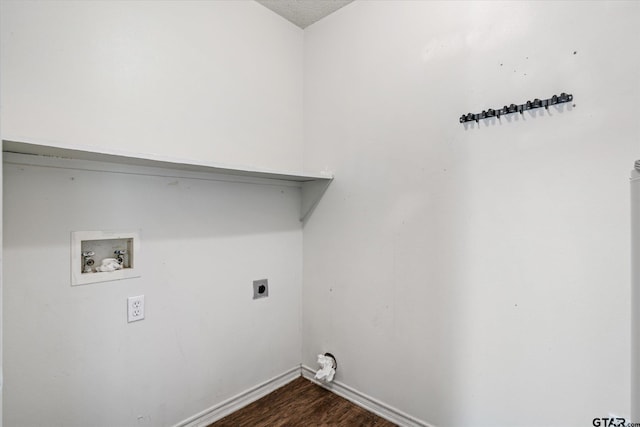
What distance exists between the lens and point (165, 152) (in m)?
1.54

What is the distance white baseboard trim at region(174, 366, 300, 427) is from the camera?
166 centimetres

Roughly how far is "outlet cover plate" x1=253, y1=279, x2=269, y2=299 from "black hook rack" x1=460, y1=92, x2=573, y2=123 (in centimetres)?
140

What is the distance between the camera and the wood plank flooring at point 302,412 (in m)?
1.69

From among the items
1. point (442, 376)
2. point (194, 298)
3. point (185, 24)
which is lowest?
point (442, 376)

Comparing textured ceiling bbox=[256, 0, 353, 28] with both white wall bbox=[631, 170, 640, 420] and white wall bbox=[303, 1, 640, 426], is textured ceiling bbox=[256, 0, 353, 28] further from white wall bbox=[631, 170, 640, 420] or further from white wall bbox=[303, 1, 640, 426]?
white wall bbox=[631, 170, 640, 420]

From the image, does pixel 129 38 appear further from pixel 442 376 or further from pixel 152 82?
pixel 442 376

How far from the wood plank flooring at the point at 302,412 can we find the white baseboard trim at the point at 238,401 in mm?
27

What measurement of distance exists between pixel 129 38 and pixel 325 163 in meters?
1.16

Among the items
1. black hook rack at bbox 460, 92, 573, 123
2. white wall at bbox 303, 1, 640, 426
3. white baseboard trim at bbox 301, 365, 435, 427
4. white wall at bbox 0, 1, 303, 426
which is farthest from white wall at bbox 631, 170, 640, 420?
white wall at bbox 0, 1, 303, 426

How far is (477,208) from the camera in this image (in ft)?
4.71

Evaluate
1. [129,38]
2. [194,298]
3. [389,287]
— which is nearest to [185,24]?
[129,38]

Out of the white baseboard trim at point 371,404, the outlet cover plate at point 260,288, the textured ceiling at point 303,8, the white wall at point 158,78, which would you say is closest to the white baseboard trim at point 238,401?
the white baseboard trim at point 371,404

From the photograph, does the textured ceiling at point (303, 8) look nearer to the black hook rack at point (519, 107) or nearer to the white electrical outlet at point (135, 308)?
the black hook rack at point (519, 107)

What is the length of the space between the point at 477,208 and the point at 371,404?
1.22m
